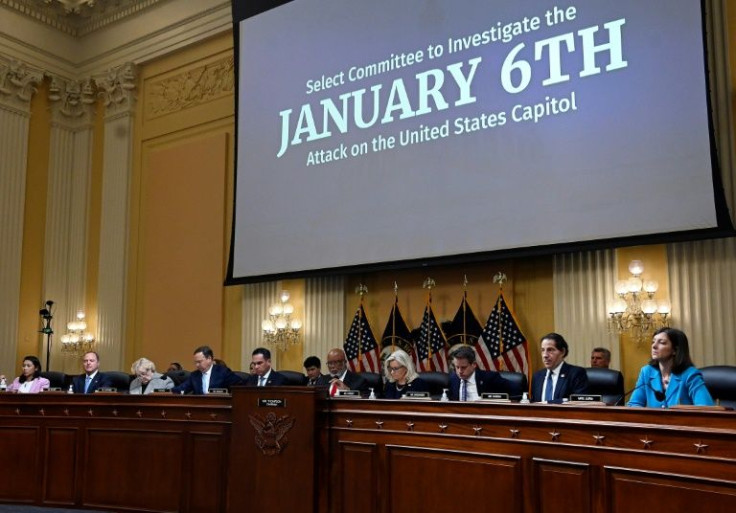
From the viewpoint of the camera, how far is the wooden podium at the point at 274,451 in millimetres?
4691

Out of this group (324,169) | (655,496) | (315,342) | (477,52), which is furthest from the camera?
(315,342)

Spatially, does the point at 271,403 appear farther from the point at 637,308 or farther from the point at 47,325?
the point at 47,325

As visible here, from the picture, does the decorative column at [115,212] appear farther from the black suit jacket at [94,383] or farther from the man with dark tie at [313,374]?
the man with dark tie at [313,374]

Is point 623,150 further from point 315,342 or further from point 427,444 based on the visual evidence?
point 315,342

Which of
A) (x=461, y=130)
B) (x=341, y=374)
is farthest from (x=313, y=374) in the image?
(x=461, y=130)

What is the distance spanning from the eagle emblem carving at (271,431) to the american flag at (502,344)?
3.11 meters

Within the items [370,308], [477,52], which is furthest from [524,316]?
Result: [477,52]

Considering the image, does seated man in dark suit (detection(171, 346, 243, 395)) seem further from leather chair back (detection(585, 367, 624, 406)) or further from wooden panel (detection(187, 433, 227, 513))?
leather chair back (detection(585, 367, 624, 406))

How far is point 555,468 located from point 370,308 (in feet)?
17.1

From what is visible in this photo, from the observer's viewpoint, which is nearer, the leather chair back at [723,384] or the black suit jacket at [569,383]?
the leather chair back at [723,384]

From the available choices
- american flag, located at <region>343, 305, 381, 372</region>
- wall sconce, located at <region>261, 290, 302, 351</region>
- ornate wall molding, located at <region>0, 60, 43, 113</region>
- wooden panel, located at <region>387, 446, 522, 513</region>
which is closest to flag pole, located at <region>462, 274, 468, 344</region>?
american flag, located at <region>343, 305, 381, 372</region>

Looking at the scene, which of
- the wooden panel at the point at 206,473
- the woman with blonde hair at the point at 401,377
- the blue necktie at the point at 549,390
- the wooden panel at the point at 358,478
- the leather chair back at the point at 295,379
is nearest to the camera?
the wooden panel at the point at 358,478

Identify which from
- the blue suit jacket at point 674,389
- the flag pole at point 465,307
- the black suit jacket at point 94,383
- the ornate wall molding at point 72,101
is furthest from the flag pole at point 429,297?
the ornate wall molding at point 72,101

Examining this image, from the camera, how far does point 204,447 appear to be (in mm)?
5281
